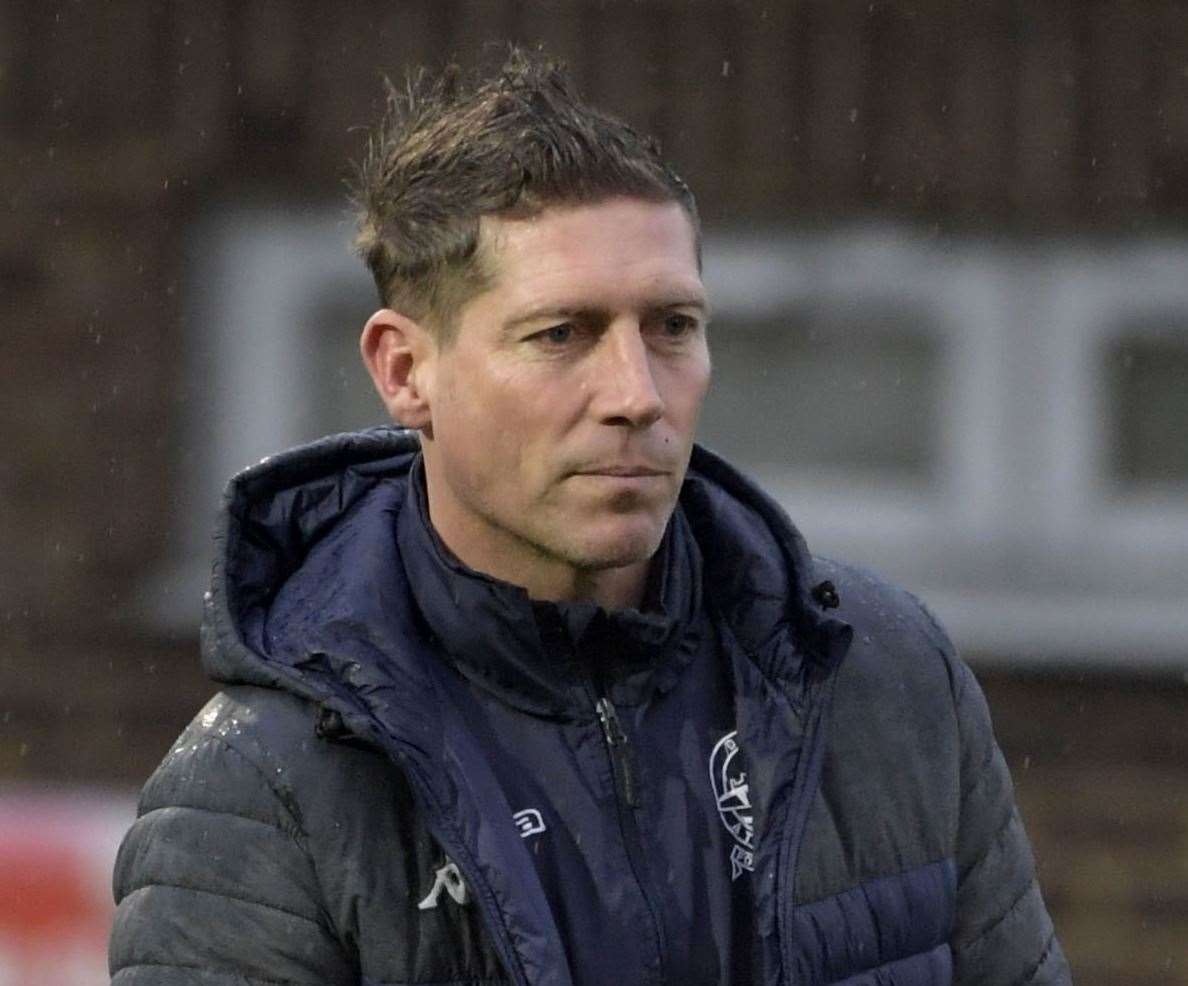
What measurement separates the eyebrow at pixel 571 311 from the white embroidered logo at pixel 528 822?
0.49 meters

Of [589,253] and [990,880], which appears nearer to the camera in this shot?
[589,253]

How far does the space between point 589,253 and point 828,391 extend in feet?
10.2

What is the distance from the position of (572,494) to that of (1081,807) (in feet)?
9.88

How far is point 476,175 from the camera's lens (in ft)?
8.84

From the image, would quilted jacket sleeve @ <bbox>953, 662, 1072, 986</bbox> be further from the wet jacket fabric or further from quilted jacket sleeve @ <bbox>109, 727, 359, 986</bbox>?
quilted jacket sleeve @ <bbox>109, 727, 359, 986</bbox>

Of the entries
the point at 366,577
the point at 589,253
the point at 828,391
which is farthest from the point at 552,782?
the point at 828,391

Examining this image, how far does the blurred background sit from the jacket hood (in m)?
2.45

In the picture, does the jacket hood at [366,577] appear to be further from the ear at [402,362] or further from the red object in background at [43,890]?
the red object in background at [43,890]

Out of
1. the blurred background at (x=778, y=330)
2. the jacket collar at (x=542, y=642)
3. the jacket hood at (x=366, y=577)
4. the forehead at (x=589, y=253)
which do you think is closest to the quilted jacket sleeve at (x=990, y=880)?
the jacket hood at (x=366, y=577)

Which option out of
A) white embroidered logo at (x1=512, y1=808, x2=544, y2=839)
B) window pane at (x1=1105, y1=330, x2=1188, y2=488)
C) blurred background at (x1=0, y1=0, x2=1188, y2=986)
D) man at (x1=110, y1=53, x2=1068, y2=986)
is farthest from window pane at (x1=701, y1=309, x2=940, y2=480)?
white embroidered logo at (x1=512, y1=808, x2=544, y2=839)

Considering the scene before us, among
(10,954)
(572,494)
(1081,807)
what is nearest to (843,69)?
(1081,807)

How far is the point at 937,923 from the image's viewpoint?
9.04ft

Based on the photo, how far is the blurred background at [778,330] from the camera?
528 centimetres

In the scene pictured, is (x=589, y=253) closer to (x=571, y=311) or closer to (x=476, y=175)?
(x=571, y=311)
